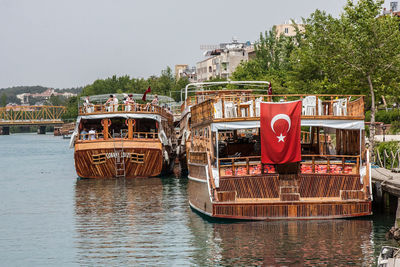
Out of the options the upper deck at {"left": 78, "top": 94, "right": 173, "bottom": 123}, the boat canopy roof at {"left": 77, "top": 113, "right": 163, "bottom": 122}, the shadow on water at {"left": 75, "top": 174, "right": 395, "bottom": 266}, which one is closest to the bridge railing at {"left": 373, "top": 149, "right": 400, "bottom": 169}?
the shadow on water at {"left": 75, "top": 174, "right": 395, "bottom": 266}

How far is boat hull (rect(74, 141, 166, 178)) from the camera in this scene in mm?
43094

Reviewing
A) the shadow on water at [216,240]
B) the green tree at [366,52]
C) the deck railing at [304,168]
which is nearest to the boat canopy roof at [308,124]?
the deck railing at [304,168]

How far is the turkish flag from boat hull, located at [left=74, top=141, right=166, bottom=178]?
1943cm

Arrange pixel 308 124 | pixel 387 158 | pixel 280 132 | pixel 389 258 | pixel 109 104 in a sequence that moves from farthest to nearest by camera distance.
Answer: pixel 109 104 < pixel 387 158 < pixel 308 124 < pixel 280 132 < pixel 389 258

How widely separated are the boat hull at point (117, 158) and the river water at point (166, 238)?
29.7 ft

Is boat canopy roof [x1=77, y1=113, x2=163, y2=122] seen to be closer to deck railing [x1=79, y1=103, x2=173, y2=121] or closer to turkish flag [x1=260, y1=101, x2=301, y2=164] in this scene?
deck railing [x1=79, y1=103, x2=173, y2=121]

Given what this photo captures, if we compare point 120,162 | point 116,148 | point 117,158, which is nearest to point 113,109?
point 116,148

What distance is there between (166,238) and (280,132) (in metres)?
5.76

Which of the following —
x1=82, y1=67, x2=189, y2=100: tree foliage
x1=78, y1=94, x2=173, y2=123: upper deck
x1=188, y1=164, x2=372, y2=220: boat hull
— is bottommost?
x1=188, y1=164, x2=372, y2=220: boat hull

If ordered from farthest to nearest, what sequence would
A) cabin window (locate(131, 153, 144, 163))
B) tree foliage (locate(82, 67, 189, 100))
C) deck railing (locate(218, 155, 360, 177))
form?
tree foliage (locate(82, 67, 189, 100)), cabin window (locate(131, 153, 144, 163)), deck railing (locate(218, 155, 360, 177))

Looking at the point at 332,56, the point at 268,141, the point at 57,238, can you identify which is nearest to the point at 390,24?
the point at 332,56

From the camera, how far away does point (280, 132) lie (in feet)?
81.4

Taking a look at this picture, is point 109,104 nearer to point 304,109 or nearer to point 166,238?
point 304,109

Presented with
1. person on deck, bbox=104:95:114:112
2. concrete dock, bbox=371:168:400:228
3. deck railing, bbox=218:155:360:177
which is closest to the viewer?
concrete dock, bbox=371:168:400:228
